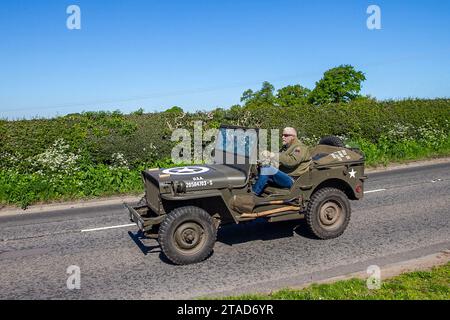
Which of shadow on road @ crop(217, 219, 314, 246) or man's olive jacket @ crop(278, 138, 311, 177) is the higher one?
man's olive jacket @ crop(278, 138, 311, 177)

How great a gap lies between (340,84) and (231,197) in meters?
46.5

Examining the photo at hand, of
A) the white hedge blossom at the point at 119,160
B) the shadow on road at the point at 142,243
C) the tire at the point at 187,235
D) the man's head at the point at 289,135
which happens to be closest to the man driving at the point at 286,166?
the man's head at the point at 289,135

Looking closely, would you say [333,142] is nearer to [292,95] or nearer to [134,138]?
[134,138]

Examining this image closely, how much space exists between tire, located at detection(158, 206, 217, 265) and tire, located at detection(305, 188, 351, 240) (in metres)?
1.87

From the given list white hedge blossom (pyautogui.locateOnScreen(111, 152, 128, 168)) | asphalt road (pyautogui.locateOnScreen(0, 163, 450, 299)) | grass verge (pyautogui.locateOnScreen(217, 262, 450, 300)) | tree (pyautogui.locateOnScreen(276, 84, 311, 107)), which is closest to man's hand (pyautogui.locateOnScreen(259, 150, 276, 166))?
asphalt road (pyautogui.locateOnScreen(0, 163, 450, 299))

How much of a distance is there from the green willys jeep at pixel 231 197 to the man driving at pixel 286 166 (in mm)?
111

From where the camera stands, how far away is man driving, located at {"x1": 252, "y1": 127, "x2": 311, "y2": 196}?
6891 mm

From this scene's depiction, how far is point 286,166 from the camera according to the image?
24.0ft

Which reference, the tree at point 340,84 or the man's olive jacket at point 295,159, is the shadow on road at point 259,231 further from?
the tree at point 340,84

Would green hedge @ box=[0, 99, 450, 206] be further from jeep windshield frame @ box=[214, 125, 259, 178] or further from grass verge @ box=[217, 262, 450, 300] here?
grass verge @ box=[217, 262, 450, 300]

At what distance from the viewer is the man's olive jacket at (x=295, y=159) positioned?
7211 millimetres

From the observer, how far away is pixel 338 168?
770cm

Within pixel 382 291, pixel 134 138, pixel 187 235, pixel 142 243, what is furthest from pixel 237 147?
pixel 134 138
